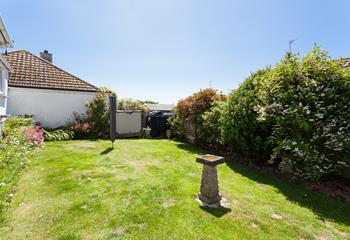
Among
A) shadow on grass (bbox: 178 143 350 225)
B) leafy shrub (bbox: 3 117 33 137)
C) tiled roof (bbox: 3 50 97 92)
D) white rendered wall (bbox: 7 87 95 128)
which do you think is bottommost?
shadow on grass (bbox: 178 143 350 225)

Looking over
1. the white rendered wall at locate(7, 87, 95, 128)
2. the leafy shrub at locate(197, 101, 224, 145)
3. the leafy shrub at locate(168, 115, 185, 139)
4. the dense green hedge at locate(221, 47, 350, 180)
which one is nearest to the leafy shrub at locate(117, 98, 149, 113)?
the white rendered wall at locate(7, 87, 95, 128)

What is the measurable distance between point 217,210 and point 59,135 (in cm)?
964

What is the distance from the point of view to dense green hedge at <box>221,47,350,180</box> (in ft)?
15.4

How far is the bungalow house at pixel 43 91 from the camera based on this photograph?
1098 cm

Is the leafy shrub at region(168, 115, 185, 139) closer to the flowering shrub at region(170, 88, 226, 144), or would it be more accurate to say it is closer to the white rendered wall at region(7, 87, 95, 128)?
the flowering shrub at region(170, 88, 226, 144)

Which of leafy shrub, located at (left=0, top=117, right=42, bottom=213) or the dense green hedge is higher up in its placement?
the dense green hedge

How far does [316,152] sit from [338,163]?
0.53 metres

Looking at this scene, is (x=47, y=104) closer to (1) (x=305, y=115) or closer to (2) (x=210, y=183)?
(2) (x=210, y=183)

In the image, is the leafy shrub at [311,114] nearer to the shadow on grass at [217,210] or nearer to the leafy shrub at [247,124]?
the leafy shrub at [247,124]

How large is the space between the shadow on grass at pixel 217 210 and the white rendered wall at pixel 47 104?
11.3 meters

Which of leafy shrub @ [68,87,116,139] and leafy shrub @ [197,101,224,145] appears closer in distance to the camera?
leafy shrub @ [197,101,224,145]

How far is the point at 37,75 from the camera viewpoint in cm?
1228

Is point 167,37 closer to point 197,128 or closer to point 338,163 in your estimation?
point 197,128

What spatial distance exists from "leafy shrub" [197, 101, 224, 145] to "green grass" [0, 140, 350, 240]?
3240mm
